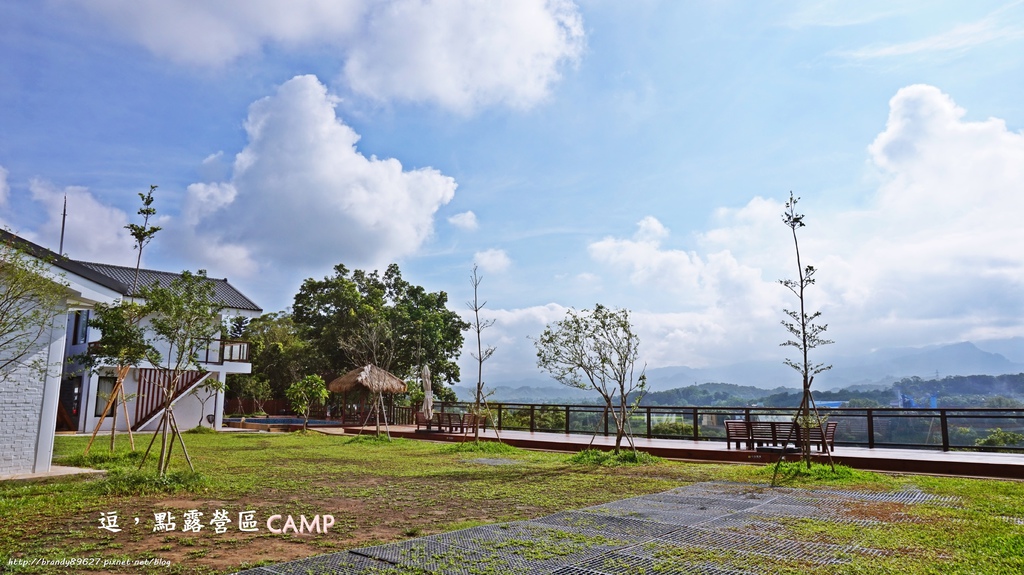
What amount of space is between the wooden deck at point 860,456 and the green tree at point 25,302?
8651 mm

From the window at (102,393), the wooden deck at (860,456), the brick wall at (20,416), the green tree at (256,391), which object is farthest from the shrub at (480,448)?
the green tree at (256,391)

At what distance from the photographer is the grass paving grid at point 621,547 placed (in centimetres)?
361

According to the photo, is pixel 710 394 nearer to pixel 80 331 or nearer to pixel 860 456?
pixel 860 456

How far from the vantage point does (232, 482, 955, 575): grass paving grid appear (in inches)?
142

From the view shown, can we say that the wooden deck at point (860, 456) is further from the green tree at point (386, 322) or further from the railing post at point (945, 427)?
the green tree at point (386, 322)

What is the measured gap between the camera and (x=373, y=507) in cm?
573

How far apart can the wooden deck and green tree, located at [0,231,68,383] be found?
865 cm

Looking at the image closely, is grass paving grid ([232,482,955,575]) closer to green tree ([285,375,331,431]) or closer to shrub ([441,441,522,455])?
shrub ([441,441,522,455])

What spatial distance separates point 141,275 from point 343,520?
24354 mm

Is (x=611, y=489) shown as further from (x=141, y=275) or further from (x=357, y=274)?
(x=141, y=275)

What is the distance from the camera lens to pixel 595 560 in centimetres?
378

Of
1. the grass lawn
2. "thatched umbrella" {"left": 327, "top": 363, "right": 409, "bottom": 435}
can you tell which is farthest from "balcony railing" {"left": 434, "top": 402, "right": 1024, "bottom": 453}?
"thatched umbrella" {"left": 327, "top": 363, "right": 409, "bottom": 435}

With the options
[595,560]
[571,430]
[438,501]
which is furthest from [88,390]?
[595,560]

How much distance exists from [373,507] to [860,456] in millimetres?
7656
